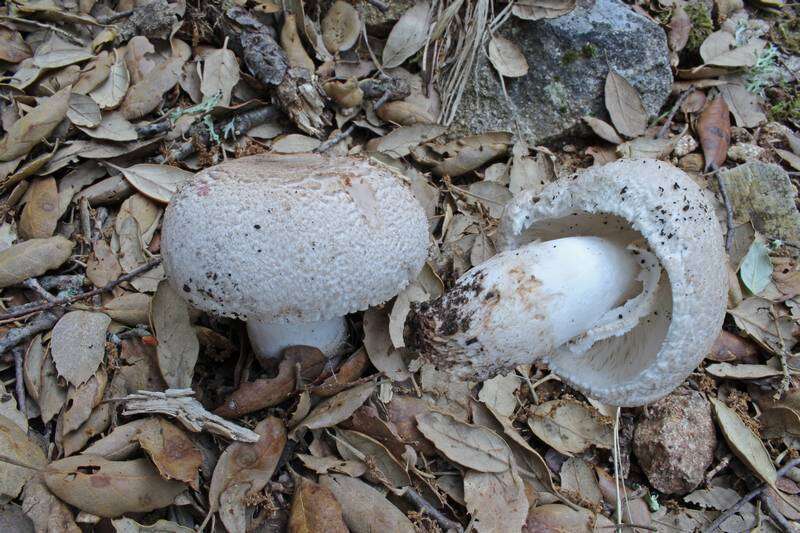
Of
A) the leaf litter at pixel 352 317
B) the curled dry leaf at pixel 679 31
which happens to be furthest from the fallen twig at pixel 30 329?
the curled dry leaf at pixel 679 31

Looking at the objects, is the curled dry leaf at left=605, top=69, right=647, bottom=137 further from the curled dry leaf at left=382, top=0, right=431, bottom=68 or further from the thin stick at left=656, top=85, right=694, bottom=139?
the curled dry leaf at left=382, top=0, right=431, bottom=68

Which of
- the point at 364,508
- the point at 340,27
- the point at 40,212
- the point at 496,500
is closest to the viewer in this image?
the point at 364,508

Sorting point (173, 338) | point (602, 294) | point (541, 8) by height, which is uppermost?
point (541, 8)

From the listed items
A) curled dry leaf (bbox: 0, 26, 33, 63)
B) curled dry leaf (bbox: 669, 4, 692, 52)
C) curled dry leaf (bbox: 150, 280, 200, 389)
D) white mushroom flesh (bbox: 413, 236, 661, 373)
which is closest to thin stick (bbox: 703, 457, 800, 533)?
white mushroom flesh (bbox: 413, 236, 661, 373)

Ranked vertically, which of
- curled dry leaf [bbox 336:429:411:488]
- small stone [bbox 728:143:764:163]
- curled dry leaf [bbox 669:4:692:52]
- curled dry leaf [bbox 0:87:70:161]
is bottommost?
curled dry leaf [bbox 336:429:411:488]

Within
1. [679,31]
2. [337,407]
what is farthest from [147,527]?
[679,31]

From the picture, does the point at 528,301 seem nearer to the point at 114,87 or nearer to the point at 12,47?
the point at 114,87
